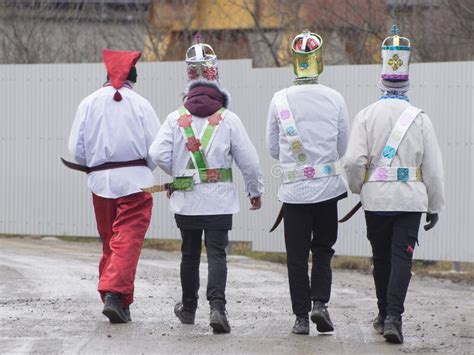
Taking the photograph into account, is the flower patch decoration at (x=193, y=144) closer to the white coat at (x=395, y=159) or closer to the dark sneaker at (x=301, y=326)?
the white coat at (x=395, y=159)

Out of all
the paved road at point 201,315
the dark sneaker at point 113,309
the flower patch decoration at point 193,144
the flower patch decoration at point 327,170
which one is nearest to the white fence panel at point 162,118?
the paved road at point 201,315

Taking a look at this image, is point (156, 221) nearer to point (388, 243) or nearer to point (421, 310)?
point (421, 310)

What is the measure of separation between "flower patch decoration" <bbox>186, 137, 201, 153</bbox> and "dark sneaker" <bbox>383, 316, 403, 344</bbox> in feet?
6.24

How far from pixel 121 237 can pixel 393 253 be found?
2.18 m

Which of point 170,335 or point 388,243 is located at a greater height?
point 388,243

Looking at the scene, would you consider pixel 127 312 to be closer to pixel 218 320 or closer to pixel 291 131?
pixel 218 320

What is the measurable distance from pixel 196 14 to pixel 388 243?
1581cm

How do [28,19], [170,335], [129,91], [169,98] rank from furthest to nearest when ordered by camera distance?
[28,19]
[169,98]
[129,91]
[170,335]

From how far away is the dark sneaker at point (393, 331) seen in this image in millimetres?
9367

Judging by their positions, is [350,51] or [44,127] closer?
[44,127]

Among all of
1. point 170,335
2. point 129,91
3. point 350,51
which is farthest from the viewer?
point 350,51

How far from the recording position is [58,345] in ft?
29.8

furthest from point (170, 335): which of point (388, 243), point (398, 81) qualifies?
point (398, 81)

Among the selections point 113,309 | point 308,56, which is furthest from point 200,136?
point 113,309
